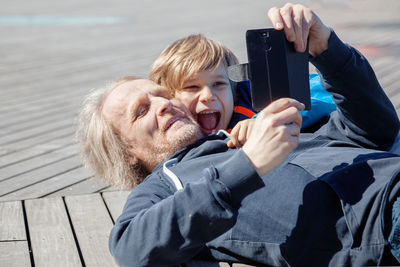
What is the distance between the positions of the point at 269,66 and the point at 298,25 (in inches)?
6.7

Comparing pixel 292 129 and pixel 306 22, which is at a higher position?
pixel 306 22

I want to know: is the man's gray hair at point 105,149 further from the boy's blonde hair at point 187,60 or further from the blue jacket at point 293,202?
the blue jacket at point 293,202

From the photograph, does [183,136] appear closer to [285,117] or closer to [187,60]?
[187,60]

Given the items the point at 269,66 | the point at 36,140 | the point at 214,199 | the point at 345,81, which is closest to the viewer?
the point at 214,199

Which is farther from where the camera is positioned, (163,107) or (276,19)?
(163,107)

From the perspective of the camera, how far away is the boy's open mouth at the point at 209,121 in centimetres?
262

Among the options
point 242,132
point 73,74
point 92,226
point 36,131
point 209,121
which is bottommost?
point 73,74

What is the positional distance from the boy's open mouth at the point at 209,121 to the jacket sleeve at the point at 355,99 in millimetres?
540

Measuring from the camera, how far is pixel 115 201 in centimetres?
285

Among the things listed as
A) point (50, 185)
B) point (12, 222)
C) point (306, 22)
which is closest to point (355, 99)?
point (306, 22)

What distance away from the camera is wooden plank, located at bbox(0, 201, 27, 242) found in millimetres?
2489

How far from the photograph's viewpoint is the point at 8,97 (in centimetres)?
571

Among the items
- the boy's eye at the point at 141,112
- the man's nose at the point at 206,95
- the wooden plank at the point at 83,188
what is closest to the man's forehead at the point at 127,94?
the boy's eye at the point at 141,112

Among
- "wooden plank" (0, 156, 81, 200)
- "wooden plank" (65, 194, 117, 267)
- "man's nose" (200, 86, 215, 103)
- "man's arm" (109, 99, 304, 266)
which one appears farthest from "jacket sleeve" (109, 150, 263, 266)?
"wooden plank" (0, 156, 81, 200)
